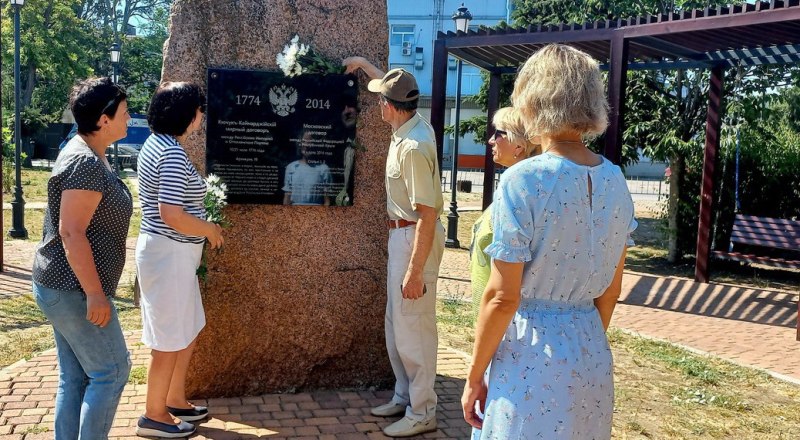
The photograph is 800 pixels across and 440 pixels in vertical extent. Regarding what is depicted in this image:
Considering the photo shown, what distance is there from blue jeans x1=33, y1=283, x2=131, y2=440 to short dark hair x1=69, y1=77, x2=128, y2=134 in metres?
0.71

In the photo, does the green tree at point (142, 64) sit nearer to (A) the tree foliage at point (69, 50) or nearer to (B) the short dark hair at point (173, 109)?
(A) the tree foliage at point (69, 50)

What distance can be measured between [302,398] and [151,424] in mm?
1059

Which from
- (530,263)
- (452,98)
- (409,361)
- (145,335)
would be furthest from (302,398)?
(452,98)

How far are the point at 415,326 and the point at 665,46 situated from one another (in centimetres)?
629

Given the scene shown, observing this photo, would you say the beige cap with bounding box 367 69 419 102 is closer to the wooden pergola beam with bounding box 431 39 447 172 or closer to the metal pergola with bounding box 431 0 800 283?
the metal pergola with bounding box 431 0 800 283

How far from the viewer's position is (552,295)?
2.32 metres

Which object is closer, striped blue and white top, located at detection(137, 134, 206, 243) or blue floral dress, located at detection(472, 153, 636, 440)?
blue floral dress, located at detection(472, 153, 636, 440)

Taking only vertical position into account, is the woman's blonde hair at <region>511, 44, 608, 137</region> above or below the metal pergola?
below

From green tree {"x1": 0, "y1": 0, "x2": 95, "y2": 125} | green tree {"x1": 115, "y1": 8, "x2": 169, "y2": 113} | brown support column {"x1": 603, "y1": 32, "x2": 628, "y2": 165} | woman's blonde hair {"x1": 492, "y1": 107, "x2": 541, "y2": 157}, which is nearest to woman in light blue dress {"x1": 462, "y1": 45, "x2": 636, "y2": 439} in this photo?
woman's blonde hair {"x1": 492, "y1": 107, "x2": 541, "y2": 157}

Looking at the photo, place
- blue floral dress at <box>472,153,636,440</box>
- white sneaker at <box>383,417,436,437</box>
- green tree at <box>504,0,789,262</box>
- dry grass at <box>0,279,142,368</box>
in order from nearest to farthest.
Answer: blue floral dress at <box>472,153,636,440</box> < white sneaker at <box>383,417,436,437</box> < dry grass at <box>0,279,142,368</box> < green tree at <box>504,0,789,262</box>

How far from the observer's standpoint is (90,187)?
3061 mm

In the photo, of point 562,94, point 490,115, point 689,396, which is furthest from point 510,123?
point 490,115

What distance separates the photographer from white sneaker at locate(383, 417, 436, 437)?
417cm

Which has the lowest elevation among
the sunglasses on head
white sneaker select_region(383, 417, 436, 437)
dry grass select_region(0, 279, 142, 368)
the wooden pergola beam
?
dry grass select_region(0, 279, 142, 368)
